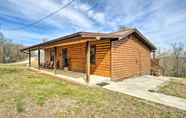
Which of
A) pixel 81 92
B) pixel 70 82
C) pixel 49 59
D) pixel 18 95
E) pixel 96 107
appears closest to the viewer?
pixel 96 107

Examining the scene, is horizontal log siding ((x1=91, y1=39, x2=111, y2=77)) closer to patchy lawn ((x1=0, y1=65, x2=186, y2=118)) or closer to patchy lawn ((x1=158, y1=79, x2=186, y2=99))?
patchy lawn ((x1=158, y1=79, x2=186, y2=99))

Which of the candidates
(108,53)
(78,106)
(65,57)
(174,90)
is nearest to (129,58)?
(108,53)

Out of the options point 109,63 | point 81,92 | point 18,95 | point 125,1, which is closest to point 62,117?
point 81,92

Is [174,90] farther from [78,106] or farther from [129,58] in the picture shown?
[78,106]

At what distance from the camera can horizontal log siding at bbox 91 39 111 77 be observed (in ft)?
27.6

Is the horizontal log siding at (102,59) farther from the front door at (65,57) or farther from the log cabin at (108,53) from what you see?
the front door at (65,57)

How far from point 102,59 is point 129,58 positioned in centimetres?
210

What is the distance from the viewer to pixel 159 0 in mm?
8352

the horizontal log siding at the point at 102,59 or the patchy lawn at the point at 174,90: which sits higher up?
the horizontal log siding at the point at 102,59

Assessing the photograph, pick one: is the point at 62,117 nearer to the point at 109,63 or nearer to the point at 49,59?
the point at 109,63

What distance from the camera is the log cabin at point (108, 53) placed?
747 cm

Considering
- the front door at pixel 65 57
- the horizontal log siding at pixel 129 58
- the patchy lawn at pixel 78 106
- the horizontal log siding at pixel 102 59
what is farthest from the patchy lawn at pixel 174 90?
the front door at pixel 65 57

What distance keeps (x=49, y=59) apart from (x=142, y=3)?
11.3 m

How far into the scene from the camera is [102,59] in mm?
8867
